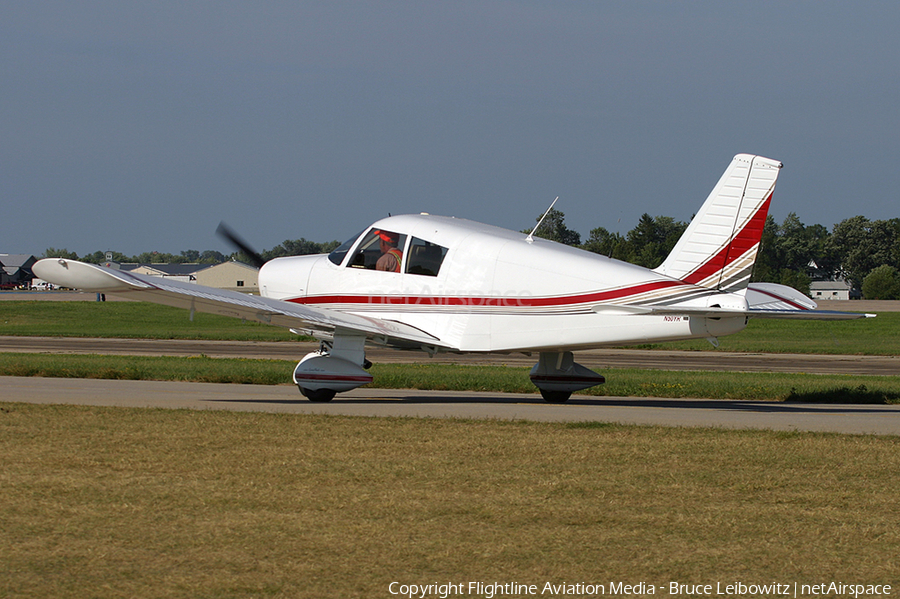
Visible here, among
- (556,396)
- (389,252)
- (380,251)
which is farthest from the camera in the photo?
(556,396)

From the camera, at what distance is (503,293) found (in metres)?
14.7

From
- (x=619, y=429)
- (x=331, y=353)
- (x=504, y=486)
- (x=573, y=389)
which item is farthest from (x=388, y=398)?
(x=504, y=486)

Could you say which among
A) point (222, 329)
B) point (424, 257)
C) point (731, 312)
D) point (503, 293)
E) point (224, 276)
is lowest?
point (222, 329)

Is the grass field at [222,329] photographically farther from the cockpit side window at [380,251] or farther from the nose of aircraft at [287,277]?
the cockpit side window at [380,251]

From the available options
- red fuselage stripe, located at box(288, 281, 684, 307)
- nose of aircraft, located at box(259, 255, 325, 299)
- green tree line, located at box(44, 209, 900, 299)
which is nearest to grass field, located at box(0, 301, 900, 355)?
nose of aircraft, located at box(259, 255, 325, 299)

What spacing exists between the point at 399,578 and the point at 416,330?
32.9ft

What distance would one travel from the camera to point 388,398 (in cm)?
1688

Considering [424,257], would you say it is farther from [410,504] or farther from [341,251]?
[410,504]

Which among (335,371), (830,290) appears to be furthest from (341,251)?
(830,290)

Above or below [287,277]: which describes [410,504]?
below

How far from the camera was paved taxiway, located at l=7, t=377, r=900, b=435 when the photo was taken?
1337cm

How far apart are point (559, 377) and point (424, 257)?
11.1 ft

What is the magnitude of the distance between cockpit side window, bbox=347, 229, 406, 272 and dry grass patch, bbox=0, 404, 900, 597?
488 cm

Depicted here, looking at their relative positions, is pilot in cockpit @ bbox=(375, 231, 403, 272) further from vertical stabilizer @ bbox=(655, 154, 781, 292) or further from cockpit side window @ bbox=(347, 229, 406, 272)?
vertical stabilizer @ bbox=(655, 154, 781, 292)
